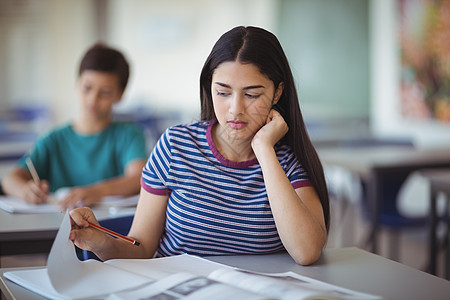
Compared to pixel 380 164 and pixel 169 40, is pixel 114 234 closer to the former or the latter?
pixel 380 164

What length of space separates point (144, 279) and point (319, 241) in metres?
0.41

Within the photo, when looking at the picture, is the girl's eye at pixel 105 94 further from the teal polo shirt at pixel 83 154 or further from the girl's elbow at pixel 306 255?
the girl's elbow at pixel 306 255

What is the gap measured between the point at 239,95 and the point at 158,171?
0.27m

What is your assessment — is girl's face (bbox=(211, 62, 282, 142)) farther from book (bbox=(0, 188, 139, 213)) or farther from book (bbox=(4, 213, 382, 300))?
book (bbox=(0, 188, 139, 213))

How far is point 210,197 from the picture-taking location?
1435 millimetres

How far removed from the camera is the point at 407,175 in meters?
3.45

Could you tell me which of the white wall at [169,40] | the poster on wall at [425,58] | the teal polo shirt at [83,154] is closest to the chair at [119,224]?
the teal polo shirt at [83,154]

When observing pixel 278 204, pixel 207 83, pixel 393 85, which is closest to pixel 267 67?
pixel 207 83

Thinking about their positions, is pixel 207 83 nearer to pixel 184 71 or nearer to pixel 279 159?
pixel 279 159

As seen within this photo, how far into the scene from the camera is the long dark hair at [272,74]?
140cm

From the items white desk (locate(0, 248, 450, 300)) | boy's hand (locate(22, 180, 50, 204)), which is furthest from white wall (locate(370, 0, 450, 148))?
white desk (locate(0, 248, 450, 300))

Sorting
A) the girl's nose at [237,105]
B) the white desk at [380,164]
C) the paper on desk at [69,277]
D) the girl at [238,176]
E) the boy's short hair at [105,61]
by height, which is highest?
the boy's short hair at [105,61]

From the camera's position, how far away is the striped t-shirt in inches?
55.9

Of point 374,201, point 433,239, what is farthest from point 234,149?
point 374,201
